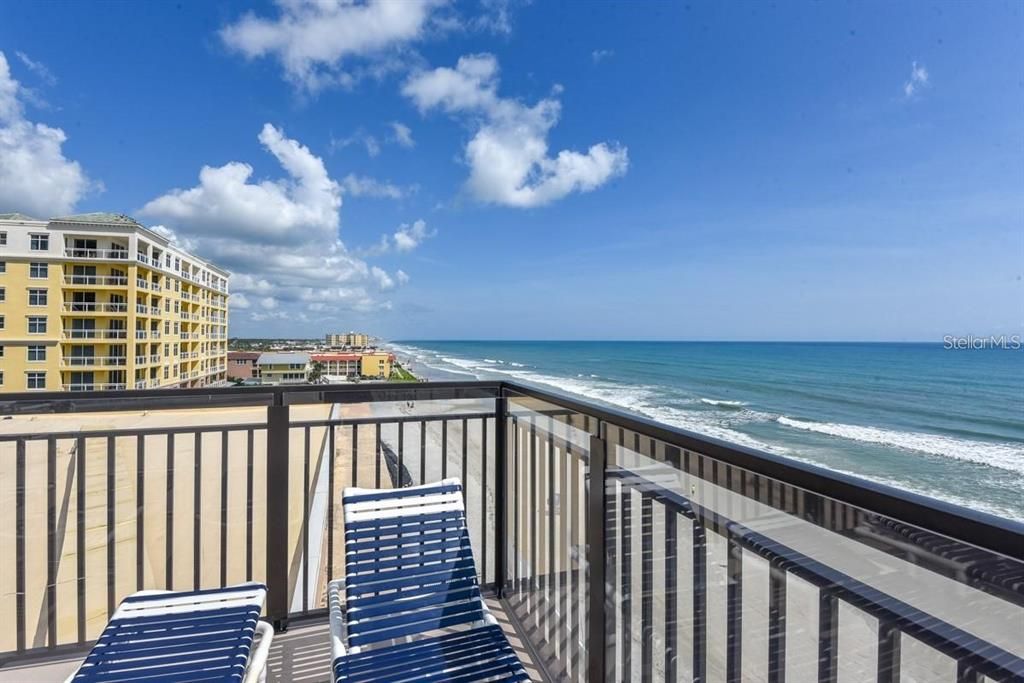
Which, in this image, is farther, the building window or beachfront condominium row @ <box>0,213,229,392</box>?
the building window

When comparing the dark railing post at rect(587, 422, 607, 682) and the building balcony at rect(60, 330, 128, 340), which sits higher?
the building balcony at rect(60, 330, 128, 340)

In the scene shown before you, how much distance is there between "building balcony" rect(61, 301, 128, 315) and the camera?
23958 mm

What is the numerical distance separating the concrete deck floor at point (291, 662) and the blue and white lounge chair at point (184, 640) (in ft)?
1.01

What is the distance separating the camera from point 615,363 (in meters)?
47.7

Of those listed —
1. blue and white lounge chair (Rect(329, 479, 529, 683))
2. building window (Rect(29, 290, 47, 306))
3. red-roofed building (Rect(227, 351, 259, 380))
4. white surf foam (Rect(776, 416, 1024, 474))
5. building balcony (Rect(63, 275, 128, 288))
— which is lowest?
white surf foam (Rect(776, 416, 1024, 474))

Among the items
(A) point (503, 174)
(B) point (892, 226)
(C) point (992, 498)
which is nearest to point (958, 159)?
(B) point (892, 226)

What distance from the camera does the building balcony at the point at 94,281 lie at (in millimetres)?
23594

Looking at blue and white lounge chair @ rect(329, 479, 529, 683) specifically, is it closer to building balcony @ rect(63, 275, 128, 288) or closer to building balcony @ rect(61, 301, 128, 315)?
building balcony @ rect(63, 275, 128, 288)

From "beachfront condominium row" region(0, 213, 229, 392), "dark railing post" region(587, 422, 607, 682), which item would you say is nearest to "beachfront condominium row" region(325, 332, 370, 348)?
"beachfront condominium row" region(0, 213, 229, 392)

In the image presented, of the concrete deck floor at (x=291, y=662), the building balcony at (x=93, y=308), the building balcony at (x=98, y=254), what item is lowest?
the concrete deck floor at (x=291, y=662)

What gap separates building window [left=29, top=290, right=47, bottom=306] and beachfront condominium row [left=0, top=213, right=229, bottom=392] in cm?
5

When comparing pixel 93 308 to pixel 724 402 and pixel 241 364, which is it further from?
pixel 724 402

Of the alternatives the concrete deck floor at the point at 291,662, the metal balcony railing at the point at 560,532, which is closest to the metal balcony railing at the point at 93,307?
the metal balcony railing at the point at 560,532

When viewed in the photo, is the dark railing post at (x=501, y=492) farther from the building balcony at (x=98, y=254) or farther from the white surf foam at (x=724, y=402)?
the building balcony at (x=98, y=254)
